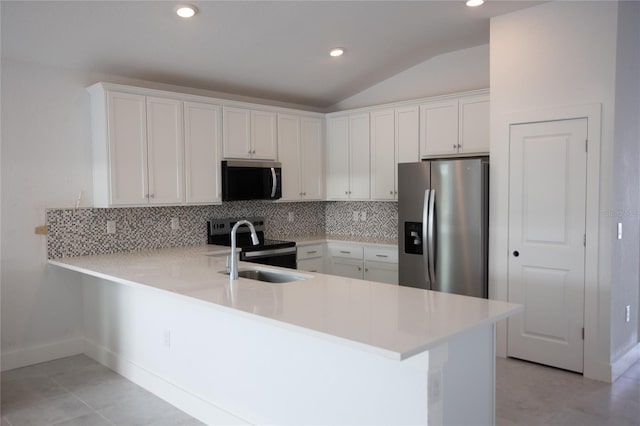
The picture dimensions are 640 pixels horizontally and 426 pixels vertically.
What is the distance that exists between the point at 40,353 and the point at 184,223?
1667mm

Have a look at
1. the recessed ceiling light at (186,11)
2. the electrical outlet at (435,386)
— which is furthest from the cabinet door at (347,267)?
the electrical outlet at (435,386)

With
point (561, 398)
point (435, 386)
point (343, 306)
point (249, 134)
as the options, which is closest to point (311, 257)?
point (249, 134)

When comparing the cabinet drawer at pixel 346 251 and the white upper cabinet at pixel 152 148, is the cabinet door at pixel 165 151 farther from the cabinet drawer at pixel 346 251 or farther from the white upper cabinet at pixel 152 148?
the cabinet drawer at pixel 346 251

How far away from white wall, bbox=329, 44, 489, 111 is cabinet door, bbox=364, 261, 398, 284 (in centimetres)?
189

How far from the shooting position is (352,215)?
19.8ft

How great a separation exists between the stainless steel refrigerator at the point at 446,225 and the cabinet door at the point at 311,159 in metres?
1.40

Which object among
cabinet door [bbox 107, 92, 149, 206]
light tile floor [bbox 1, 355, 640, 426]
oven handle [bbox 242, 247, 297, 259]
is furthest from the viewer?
oven handle [bbox 242, 247, 297, 259]

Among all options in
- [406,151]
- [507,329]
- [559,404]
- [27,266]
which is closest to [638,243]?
[507,329]

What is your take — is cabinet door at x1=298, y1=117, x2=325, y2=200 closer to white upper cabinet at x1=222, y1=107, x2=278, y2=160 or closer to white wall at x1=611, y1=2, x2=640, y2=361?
white upper cabinet at x1=222, y1=107, x2=278, y2=160

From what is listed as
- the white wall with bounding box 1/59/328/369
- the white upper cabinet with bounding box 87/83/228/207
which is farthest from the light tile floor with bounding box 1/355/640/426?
the white upper cabinet with bounding box 87/83/228/207

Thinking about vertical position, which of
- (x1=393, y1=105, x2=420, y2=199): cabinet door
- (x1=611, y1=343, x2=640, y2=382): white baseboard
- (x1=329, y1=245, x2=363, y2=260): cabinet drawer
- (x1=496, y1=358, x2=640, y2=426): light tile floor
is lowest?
(x1=496, y1=358, x2=640, y2=426): light tile floor

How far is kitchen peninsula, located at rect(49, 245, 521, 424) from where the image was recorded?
190cm

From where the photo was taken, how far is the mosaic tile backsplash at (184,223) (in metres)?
4.17

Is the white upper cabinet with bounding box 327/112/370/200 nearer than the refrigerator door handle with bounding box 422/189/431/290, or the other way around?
the refrigerator door handle with bounding box 422/189/431/290
